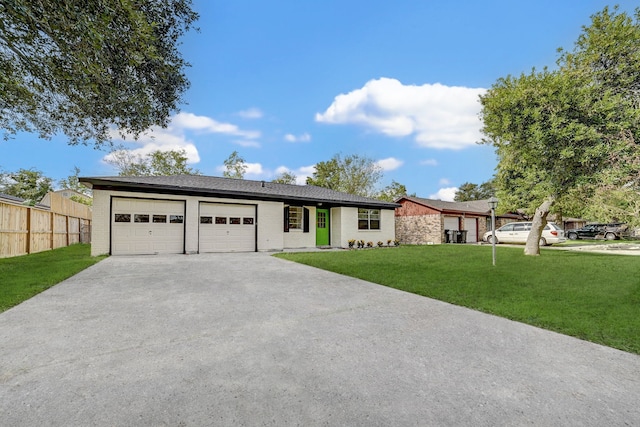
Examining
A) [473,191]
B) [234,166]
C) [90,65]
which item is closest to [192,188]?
[90,65]

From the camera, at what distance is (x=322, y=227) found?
16.0 m

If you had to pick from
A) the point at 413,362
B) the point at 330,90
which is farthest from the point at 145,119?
the point at 330,90

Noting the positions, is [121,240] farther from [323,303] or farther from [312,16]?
[312,16]

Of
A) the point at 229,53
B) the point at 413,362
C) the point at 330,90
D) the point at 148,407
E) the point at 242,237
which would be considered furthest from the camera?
the point at 330,90

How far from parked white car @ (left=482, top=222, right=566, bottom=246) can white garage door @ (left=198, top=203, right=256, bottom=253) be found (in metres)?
16.8

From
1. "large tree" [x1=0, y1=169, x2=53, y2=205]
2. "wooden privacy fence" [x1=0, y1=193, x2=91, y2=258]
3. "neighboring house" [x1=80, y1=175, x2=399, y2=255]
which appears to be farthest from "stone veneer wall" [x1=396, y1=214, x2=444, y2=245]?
"large tree" [x1=0, y1=169, x2=53, y2=205]

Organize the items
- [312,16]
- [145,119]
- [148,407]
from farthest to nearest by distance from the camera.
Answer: [312,16]
[145,119]
[148,407]

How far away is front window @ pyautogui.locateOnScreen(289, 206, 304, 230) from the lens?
14809mm

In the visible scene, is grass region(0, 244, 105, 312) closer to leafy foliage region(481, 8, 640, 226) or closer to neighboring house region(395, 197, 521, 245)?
leafy foliage region(481, 8, 640, 226)

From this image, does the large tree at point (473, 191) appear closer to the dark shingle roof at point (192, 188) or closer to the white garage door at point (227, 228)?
the dark shingle roof at point (192, 188)

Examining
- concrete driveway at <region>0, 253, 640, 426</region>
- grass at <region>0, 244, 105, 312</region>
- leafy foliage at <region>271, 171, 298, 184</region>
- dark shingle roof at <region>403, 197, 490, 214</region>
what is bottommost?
concrete driveway at <region>0, 253, 640, 426</region>

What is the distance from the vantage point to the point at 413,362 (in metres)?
2.68

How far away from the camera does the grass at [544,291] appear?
12.2 ft

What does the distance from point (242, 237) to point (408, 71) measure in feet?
34.5
